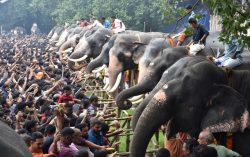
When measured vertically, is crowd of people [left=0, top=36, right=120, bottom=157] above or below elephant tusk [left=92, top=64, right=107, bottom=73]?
above

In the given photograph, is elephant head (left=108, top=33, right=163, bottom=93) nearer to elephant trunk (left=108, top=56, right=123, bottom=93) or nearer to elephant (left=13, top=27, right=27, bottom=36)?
elephant trunk (left=108, top=56, right=123, bottom=93)

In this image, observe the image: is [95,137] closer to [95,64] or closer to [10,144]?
[10,144]

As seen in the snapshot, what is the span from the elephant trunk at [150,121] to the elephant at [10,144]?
2.51 m

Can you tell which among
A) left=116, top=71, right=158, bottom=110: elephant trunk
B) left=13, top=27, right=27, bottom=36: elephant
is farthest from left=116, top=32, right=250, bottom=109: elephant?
left=13, top=27, right=27, bottom=36: elephant

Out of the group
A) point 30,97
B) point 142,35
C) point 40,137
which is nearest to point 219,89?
point 40,137

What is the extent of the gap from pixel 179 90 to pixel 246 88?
3.09 feet

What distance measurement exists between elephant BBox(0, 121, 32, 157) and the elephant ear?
293 centimetres

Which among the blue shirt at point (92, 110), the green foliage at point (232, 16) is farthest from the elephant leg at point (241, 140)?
the blue shirt at point (92, 110)

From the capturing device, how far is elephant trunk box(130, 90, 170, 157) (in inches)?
223

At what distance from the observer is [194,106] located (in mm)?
5969

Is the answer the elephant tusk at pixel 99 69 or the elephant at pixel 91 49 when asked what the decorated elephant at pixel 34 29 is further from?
the elephant tusk at pixel 99 69

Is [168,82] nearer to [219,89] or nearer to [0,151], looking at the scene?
[219,89]

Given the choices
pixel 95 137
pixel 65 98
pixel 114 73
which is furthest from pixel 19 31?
pixel 95 137

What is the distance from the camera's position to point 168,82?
620 centimetres
